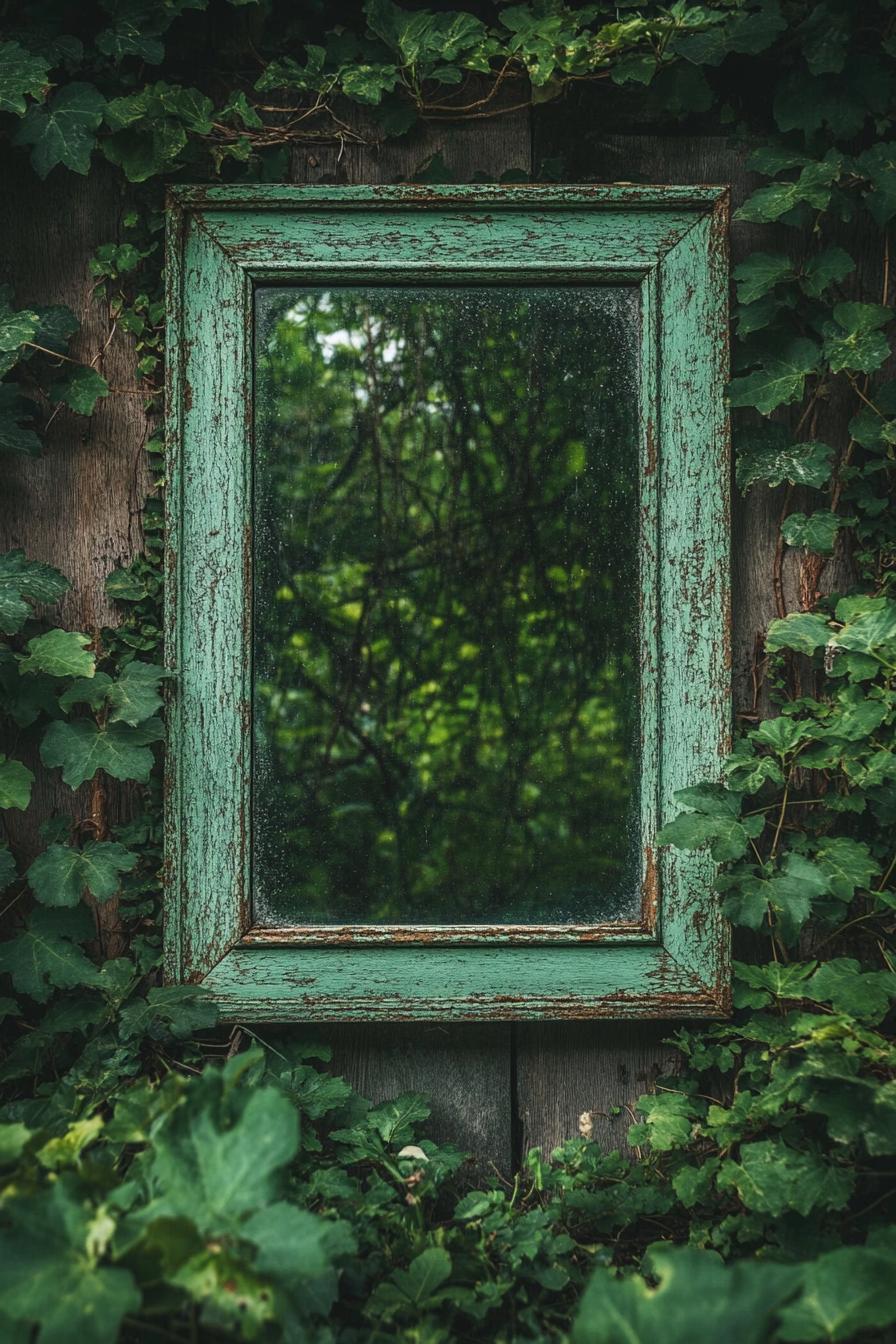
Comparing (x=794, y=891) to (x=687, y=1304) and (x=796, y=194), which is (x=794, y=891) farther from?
(x=796, y=194)

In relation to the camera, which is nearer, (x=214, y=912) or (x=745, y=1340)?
(x=745, y=1340)

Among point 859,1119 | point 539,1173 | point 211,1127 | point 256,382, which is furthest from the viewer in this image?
point 256,382

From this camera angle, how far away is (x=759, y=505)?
5.89 ft

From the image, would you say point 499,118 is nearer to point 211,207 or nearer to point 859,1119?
point 211,207

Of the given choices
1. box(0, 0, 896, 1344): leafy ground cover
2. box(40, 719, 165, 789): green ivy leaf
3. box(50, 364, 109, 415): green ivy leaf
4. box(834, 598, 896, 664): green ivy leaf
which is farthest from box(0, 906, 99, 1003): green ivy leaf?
box(834, 598, 896, 664): green ivy leaf

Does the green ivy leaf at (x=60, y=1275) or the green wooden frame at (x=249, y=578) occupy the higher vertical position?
the green wooden frame at (x=249, y=578)

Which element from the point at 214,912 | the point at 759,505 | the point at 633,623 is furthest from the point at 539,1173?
the point at 759,505

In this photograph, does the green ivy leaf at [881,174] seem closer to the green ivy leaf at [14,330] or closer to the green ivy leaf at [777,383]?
the green ivy leaf at [777,383]

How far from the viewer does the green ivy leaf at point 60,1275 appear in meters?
0.87

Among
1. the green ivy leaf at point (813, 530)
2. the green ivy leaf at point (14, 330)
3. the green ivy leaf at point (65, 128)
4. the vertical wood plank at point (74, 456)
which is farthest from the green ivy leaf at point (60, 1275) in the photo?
the green ivy leaf at point (65, 128)

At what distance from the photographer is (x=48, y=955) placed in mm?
1647

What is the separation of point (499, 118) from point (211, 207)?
1.94 ft

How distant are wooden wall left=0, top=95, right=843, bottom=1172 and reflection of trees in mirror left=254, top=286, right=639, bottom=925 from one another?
251 mm

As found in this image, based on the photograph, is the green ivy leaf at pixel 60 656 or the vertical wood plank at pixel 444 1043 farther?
the vertical wood plank at pixel 444 1043
